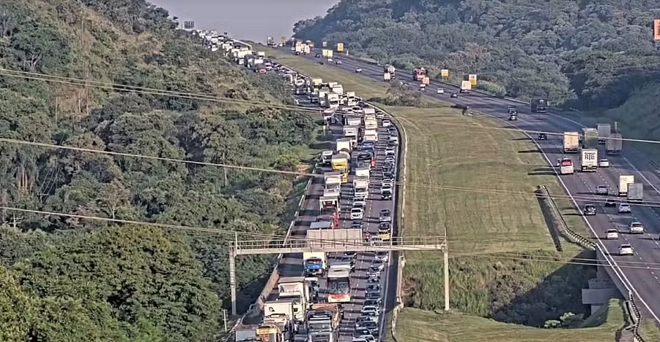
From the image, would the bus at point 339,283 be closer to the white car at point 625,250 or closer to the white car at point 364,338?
the white car at point 364,338

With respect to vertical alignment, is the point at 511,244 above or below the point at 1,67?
below

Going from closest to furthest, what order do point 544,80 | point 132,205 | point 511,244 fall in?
point 511,244 < point 132,205 < point 544,80

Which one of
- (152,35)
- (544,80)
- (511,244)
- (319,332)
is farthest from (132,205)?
(544,80)

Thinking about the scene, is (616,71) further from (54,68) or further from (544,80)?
(54,68)

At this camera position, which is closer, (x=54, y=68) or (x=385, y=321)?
(x=385, y=321)

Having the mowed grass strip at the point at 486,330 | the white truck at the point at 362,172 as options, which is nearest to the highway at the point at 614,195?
the mowed grass strip at the point at 486,330

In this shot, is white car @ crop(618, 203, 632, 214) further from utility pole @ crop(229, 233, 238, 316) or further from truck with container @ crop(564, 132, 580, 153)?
utility pole @ crop(229, 233, 238, 316)
